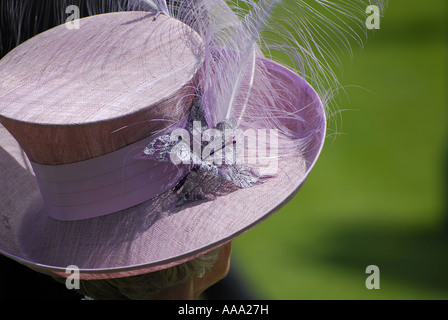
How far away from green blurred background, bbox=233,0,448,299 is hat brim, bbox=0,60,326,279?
1.40 metres

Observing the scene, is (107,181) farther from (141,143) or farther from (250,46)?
(250,46)

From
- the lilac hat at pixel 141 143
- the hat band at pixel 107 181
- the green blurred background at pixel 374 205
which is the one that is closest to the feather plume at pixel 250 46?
the lilac hat at pixel 141 143

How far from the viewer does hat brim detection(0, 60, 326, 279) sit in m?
1.22

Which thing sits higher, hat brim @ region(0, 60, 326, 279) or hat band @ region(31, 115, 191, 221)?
hat band @ region(31, 115, 191, 221)

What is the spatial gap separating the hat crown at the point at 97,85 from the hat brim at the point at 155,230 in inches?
6.9

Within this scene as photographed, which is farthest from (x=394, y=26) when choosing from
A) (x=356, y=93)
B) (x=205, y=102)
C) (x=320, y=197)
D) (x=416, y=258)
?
(x=205, y=102)

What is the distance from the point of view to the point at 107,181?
1271 millimetres

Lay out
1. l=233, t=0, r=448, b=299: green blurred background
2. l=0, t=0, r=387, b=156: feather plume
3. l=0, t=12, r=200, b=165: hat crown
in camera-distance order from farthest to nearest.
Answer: l=233, t=0, r=448, b=299: green blurred background, l=0, t=0, r=387, b=156: feather plume, l=0, t=12, r=200, b=165: hat crown

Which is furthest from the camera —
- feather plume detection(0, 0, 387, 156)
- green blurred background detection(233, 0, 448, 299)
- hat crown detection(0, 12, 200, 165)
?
green blurred background detection(233, 0, 448, 299)

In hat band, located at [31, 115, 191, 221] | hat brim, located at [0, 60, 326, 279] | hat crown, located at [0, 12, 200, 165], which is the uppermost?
hat crown, located at [0, 12, 200, 165]

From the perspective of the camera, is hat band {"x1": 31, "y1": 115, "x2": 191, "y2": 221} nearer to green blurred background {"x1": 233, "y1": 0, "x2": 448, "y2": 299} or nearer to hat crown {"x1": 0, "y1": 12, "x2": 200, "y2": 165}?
hat crown {"x1": 0, "y1": 12, "x2": 200, "y2": 165}

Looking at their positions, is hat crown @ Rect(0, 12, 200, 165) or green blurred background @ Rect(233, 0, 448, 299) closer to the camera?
hat crown @ Rect(0, 12, 200, 165)

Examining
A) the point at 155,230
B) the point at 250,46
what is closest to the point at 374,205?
the point at 250,46

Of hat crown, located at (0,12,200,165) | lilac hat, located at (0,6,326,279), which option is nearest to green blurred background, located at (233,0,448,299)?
lilac hat, located at (0,6,326,279)
